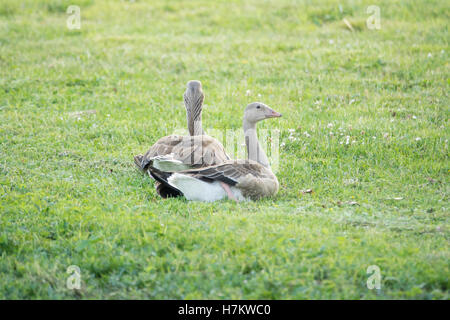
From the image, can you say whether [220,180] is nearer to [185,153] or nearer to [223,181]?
[223,181]

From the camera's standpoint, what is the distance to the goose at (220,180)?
7141 mm

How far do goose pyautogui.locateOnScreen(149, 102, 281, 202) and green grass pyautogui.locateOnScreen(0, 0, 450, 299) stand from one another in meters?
0.23

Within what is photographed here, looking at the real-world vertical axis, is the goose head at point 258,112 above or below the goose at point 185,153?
above

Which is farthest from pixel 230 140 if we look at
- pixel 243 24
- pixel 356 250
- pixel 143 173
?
pixel 243 24

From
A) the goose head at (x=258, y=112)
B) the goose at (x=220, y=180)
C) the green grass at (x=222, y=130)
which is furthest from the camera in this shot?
the goose head at (x=258, y=112)

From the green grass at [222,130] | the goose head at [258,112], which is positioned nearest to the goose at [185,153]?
the green grass at [222,130]

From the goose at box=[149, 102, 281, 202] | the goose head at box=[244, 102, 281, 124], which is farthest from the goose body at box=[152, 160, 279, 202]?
the goose head at box=[244, 102, 281, 124]

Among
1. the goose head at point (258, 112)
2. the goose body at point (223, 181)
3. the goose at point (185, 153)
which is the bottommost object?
the goose body at point (223, 181)

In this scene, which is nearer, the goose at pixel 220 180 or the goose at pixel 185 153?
the goose at pixel 220 180

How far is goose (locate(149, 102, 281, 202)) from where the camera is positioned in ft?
23.4

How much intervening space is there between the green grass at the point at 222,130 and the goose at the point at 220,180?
23 cm

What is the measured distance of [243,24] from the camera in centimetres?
1650

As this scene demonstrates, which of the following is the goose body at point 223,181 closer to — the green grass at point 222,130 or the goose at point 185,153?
the green grass at point 222,130

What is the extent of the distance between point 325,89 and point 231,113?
2.44 metres
